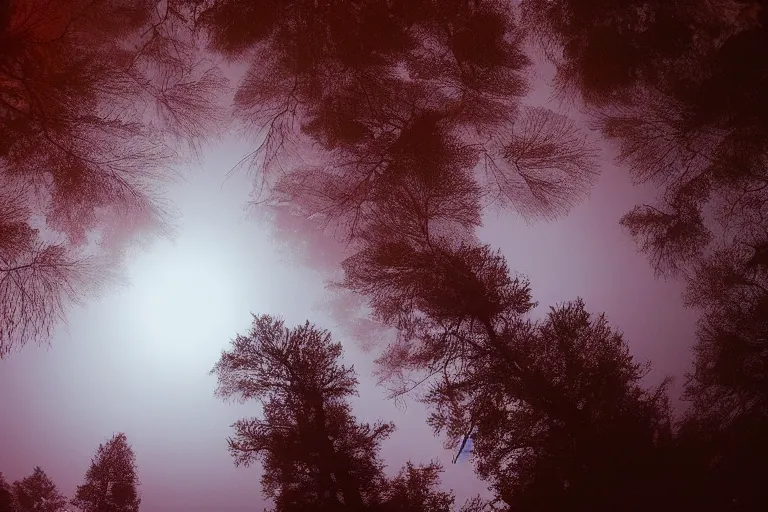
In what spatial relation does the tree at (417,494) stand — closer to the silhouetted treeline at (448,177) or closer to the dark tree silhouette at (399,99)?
the silhouetted treeline at (448,177)

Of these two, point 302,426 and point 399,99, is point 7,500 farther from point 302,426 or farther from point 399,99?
point 399,99

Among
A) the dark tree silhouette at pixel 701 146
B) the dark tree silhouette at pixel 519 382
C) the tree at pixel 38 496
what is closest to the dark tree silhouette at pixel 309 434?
the dark tree silhouette at pixel 519 382

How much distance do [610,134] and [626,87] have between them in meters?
0.86

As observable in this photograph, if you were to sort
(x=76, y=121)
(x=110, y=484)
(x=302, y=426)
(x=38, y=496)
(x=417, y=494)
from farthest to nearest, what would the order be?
(x=38, y=496)
(x=110, y=484)
(x=417, y=494)
(x=302, y=426)
(x=76, y=121)

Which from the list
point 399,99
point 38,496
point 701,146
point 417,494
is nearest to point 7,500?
point 38,496

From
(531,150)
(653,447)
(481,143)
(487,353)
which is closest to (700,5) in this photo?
(531,150)

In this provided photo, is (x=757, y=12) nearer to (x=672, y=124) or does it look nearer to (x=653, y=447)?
(x=672, y=124)

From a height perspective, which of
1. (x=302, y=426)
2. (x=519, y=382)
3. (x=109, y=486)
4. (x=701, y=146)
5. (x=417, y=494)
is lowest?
(x=417, y=494)

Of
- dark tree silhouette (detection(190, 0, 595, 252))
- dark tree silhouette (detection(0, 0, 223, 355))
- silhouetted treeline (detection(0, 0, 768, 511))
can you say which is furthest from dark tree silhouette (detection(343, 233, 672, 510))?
dark tree silhouette (detection(0, 0, 223, 355))

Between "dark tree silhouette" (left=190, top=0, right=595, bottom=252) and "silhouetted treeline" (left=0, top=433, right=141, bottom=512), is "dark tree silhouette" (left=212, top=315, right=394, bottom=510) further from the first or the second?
"silhouetted treeline" (left=0, top=433, right=141, bottom=512)

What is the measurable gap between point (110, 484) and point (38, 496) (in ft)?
17.1

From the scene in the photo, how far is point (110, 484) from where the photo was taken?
34.1ft

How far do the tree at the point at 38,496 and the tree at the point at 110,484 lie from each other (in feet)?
13.6

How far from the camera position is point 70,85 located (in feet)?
16.7
